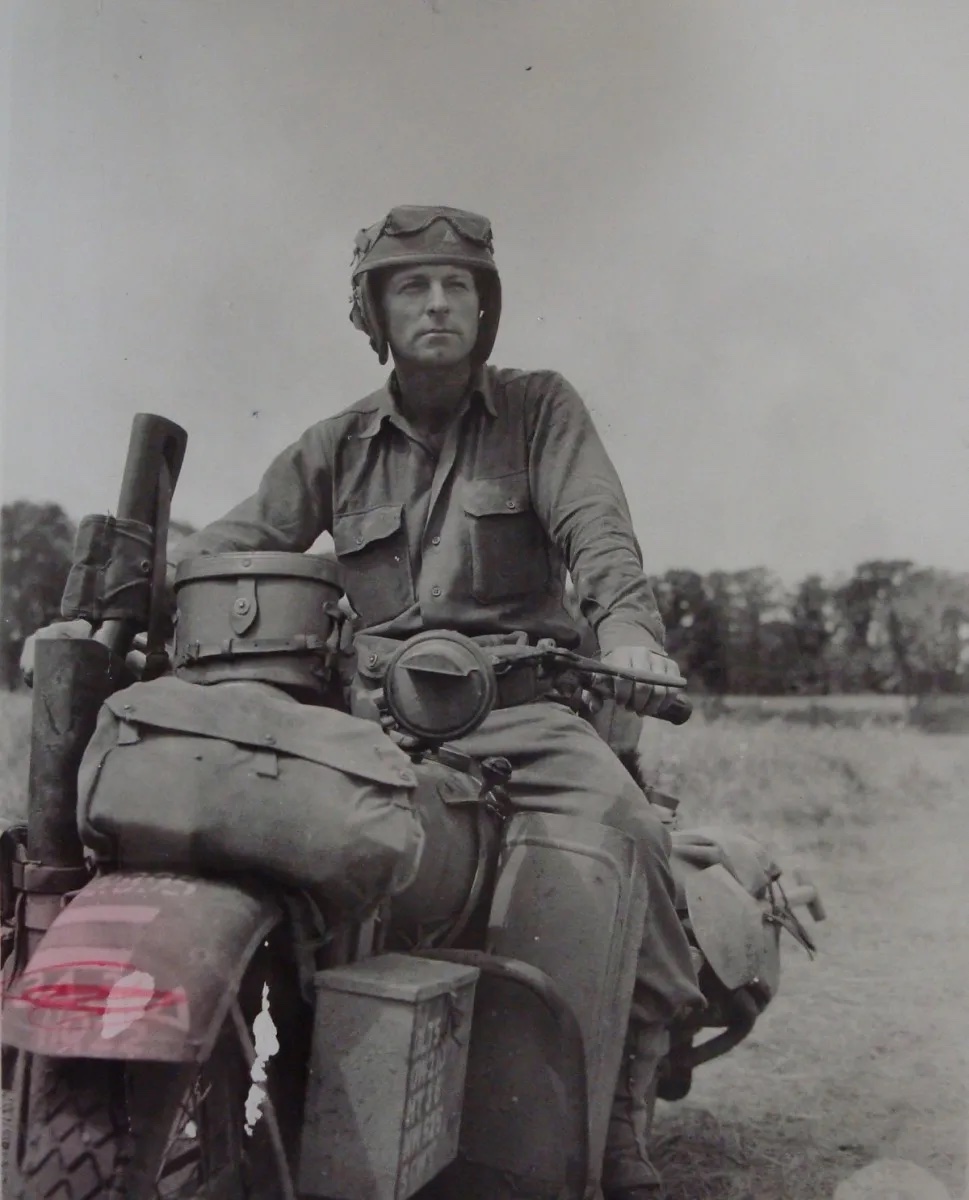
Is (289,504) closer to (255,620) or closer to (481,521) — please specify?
(481,521)

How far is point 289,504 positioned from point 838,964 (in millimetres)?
1713

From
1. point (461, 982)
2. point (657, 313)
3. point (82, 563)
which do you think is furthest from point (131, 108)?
point (461, 982)

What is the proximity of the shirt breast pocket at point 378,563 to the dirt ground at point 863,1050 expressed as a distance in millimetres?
1243

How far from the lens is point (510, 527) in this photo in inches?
88.7

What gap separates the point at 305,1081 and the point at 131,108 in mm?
1673

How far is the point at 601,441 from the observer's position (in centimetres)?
231

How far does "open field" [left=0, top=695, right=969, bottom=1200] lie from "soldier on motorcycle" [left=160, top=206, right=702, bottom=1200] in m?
0.51

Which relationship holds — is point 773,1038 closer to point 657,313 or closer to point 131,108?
point 657,313

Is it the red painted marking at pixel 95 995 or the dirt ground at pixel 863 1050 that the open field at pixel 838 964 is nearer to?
the dirt ground at pixel 863 1050

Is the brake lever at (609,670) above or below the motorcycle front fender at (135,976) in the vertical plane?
above

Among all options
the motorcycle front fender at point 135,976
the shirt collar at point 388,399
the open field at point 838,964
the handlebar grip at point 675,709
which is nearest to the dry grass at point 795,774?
the open field at point 838,964

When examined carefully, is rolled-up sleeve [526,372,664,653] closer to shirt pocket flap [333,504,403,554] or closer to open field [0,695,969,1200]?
shirt pocket flap [333,504,403,554]

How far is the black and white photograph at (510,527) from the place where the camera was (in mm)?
1521

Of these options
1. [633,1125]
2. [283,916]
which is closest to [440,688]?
[283,916]
